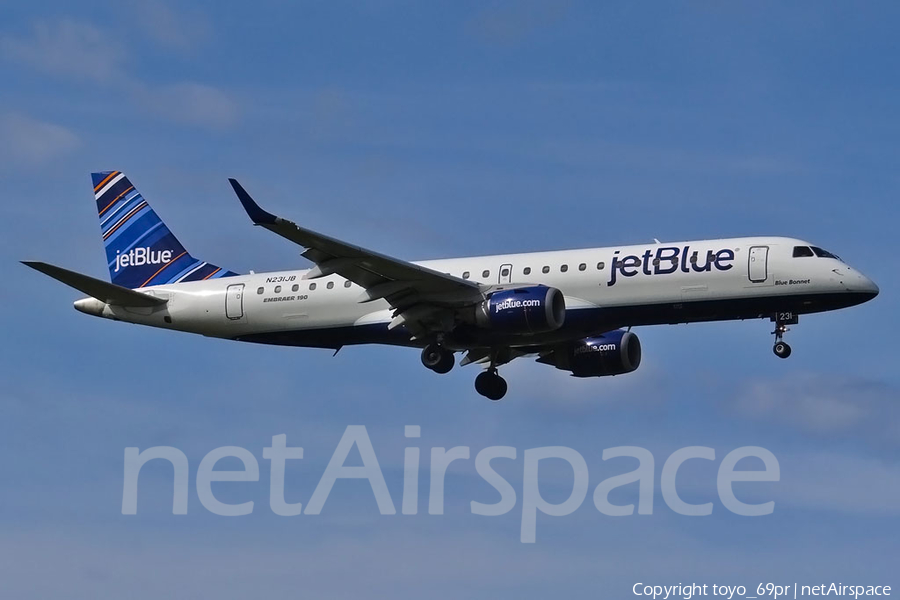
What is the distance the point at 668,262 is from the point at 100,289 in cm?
1807

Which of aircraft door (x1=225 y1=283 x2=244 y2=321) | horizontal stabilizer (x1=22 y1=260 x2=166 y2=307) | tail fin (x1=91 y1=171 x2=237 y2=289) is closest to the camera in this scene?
horizontal stabilizer (x1=22 y1=260 x2=166 y2=307)

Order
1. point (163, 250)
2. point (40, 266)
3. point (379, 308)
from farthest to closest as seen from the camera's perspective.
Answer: point (163, 250) < point (379, 308) < point (40, 266)

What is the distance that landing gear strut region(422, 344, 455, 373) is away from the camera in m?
50.8

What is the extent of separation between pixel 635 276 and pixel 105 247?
20436 millimetres

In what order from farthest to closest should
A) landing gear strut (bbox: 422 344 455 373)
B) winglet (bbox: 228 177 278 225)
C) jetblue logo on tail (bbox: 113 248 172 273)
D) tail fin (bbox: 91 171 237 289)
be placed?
jetblue logo on tail (bbox: 113 248 172 273) < tail fin (bbox: 91 171 237 289) < landing gear strut (bbox: 422 344 455 373) < winglet (bbox: 228 177 278 225)

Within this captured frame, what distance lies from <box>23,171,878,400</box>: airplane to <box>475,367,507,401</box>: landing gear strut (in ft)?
0.11

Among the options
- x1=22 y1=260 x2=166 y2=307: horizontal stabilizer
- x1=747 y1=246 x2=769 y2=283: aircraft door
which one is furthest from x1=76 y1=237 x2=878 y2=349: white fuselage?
x1=22 y1=260 x2=166 y2=307: horizontal stabilizer

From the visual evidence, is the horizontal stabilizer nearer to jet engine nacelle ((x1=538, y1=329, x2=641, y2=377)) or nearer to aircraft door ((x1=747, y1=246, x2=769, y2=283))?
jet engine nacelle ((x1=538, y1=329, x2=641, y2=377))

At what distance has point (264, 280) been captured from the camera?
53.6m

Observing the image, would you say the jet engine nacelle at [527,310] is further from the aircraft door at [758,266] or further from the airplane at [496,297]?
the aircraft door at [758,266]

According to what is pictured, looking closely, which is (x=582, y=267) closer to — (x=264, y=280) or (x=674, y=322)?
(x=674, y=322)

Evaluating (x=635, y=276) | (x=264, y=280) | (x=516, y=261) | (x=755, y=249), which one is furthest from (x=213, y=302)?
(x=755, y=249)

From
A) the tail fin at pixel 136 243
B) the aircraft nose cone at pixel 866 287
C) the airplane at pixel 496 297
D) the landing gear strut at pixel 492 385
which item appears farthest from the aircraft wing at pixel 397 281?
the aircraft nose cone at pixel 866 287

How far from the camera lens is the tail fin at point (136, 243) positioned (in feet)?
185
